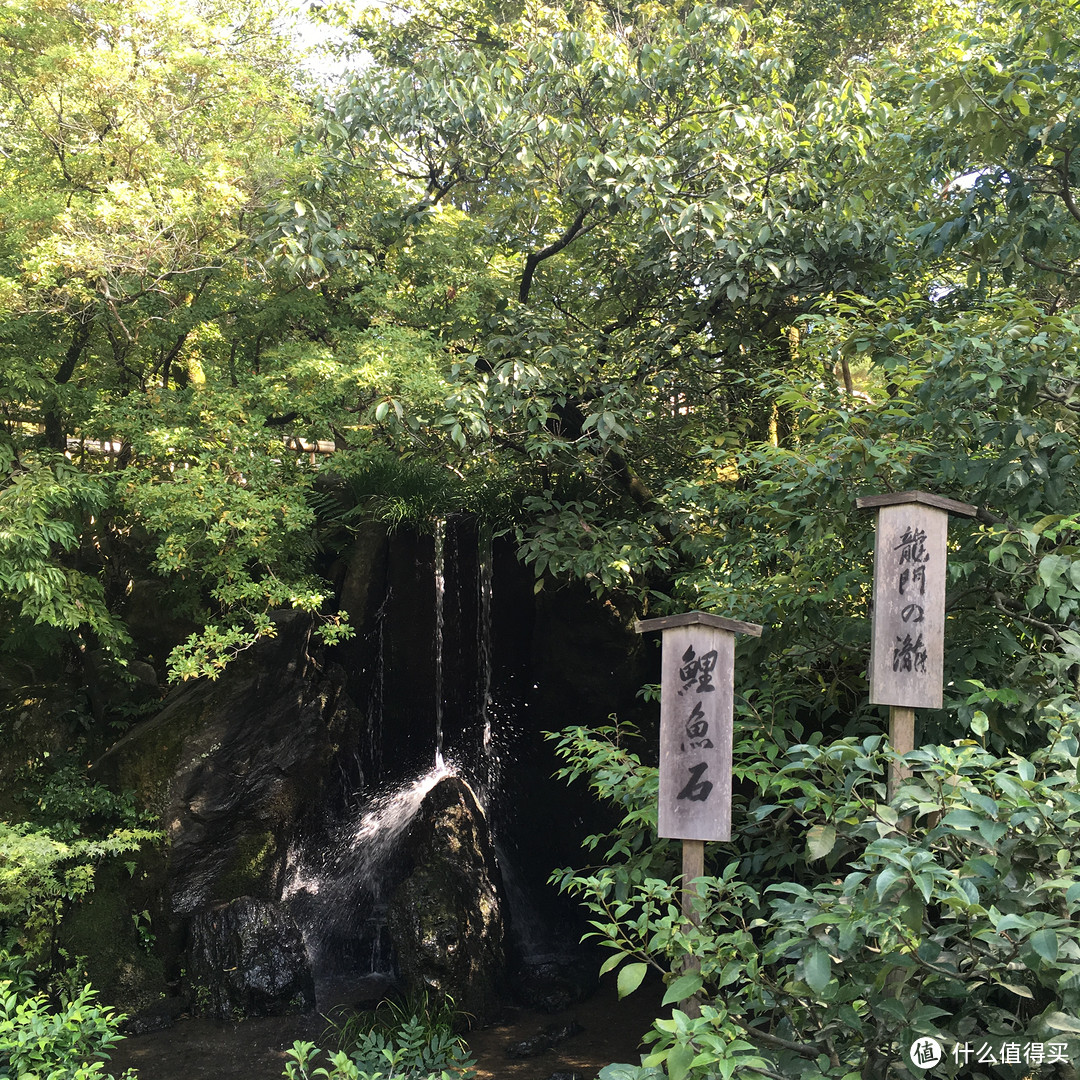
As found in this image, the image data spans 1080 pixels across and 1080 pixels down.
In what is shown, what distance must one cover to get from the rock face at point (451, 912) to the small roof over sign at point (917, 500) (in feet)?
16.5

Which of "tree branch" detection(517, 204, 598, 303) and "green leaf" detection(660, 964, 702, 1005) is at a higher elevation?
"tree branch" detection(517, 204, 598, 303)

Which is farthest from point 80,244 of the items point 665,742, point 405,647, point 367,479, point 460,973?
point 460,973

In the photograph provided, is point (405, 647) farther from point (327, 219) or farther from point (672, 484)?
point (327, 219)

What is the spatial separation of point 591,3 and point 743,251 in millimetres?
5533

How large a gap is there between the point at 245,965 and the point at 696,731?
525 centimetres

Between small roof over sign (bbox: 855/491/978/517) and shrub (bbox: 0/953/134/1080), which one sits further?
shrub (bbox: 0/953/134/1080)

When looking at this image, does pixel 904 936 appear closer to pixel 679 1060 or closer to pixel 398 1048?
pixel 679 1060

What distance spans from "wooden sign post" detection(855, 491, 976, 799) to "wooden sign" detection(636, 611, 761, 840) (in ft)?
1.81

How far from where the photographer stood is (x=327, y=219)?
7.12 meters

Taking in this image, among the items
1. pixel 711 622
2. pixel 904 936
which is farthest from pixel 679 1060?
pixel 711 622

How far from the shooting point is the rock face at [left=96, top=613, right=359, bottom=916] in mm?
7730

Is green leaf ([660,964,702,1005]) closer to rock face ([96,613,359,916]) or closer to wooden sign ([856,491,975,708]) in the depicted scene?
wooden sign ([856,491,975,708])

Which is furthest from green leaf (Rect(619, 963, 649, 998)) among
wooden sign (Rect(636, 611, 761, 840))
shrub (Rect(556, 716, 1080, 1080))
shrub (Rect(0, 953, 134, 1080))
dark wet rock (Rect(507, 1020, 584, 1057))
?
dark wet rock (Rect(507, 1020, 584, 1057))

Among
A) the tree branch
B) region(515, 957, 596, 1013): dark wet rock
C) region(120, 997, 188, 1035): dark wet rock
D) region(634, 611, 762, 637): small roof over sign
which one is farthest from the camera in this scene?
the tree branch
